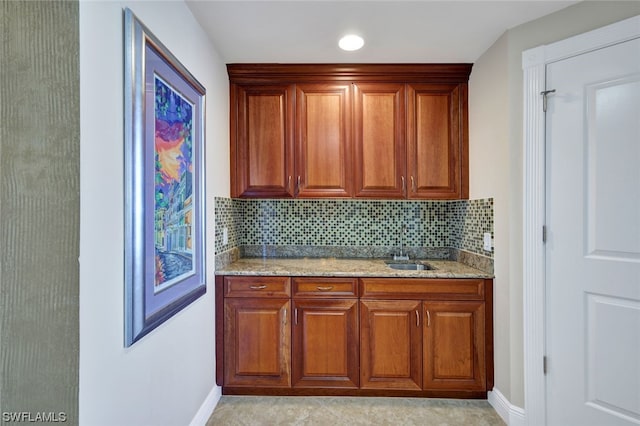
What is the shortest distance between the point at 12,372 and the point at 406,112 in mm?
2511

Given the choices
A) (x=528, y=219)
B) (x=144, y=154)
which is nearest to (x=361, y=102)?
(x=528, y=219)

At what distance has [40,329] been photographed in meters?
0.91

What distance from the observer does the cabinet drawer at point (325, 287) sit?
7.14 ft

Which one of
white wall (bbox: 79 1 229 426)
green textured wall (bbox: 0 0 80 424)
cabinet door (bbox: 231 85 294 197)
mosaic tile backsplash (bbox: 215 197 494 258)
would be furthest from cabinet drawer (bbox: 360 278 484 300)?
green textured wall (bbox: 0 0 80 424)

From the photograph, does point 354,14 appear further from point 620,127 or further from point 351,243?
point 351,243

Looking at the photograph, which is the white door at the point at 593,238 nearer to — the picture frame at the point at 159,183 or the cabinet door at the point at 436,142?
the cabinet door at the point at 436,142

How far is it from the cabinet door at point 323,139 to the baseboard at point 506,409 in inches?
65.5

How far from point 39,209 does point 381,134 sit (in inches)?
82.7

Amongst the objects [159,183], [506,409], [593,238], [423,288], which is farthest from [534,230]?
[159,183]

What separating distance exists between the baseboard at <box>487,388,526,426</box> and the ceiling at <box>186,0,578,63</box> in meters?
2.29

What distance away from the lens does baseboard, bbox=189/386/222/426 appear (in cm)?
183

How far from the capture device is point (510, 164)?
1.93 meters

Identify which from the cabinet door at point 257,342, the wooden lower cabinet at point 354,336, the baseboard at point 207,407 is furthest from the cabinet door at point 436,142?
the baseboard at point 207,407

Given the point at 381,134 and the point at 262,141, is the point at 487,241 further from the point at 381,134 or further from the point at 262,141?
the point at 262,141
